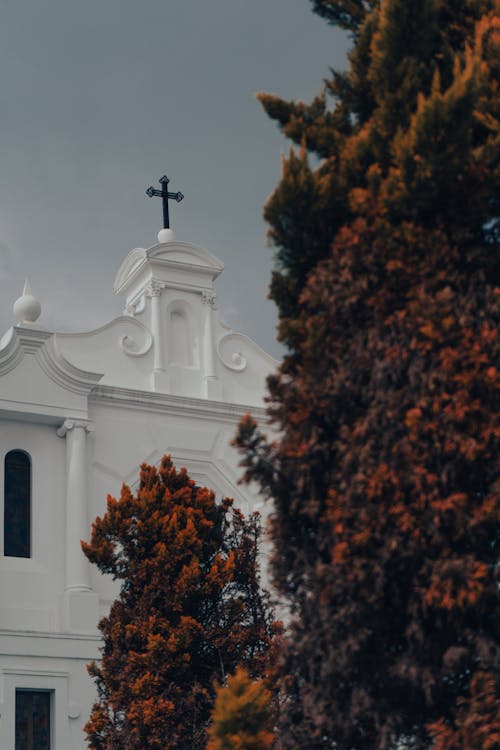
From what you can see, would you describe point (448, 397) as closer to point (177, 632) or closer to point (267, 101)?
point (267, 101)

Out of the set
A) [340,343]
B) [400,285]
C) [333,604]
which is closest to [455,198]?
[400,285]

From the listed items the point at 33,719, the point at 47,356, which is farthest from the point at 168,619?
the point at 47,356

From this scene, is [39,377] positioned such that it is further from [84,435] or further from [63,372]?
[84,435]

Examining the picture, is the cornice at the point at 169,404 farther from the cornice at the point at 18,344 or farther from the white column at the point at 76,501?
the cornice at the point at 18,344

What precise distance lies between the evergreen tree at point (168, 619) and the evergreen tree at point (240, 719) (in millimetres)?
5092

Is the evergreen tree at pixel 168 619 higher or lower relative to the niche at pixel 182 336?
lower

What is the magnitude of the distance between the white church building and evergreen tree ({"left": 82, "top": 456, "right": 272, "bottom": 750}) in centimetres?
336

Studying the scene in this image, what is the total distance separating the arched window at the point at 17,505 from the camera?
21.6 meters

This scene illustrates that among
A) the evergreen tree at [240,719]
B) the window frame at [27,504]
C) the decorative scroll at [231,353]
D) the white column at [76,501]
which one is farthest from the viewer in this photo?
the decorative scroll at [231,353]

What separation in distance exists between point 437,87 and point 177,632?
8.41 meters

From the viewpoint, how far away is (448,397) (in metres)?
10.9

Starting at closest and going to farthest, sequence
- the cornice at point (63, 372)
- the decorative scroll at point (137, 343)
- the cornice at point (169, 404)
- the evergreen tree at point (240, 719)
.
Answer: the evergreen tree at point (240, 719)
the cornice at point (63, 372)
the cornice at point (169, 404)
the decorative scroll at point (137, 343)

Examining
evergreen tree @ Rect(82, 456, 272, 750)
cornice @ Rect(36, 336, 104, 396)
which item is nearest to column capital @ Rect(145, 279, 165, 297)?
cornice @ Rect(36, 336, 104, 396)

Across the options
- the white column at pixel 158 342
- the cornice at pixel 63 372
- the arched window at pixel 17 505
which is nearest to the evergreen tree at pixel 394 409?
the cornice at pixel 63 372
